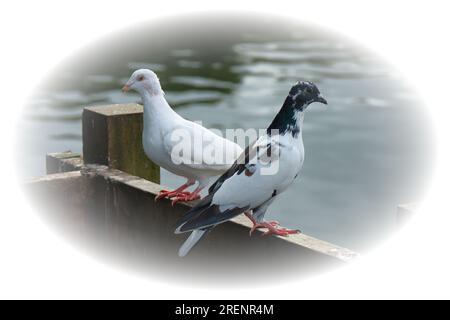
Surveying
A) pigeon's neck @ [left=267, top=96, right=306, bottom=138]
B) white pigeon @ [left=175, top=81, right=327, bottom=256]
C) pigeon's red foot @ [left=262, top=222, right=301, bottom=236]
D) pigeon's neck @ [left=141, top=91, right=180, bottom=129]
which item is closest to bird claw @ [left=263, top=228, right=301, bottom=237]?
pigeon's red foot @ [left=262, top=222, right=301, bottom=236]

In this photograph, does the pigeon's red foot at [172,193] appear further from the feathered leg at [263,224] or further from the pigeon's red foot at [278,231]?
the pigeon's red foot at [278,231]

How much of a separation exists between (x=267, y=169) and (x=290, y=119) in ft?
1.44

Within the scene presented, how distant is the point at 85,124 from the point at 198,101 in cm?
2283

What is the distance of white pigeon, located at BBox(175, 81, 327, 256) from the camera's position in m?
5.60

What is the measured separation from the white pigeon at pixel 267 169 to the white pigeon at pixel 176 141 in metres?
0.76

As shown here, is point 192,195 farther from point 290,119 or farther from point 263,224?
point 290,119

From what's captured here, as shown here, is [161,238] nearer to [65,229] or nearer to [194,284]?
[194,284]

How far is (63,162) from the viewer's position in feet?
28.8

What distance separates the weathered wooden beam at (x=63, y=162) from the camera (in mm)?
8617

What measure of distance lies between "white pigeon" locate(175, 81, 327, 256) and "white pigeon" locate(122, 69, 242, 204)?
2.50 feet

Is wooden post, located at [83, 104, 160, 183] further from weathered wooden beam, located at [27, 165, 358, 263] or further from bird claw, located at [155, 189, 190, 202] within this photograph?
bird claw, located at [155, 189, 190, 202]

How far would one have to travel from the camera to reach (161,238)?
24.0 ft

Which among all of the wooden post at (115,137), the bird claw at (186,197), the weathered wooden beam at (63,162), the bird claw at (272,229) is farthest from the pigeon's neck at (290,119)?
the weathered wooden beam at (63,162)

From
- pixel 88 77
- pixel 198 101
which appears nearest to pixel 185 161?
pixel 198 101
